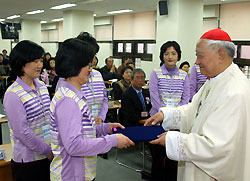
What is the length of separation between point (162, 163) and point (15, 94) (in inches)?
86.5

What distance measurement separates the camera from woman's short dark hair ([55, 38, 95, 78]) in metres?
1.62

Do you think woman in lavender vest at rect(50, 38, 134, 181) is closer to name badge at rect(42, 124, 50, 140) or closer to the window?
name badge at rect(42, 124, 50, 140)

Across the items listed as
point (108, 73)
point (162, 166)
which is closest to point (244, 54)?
point (108, 73)

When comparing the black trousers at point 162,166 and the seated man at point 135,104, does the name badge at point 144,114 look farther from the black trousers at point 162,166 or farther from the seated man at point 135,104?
the black trousers at point 162,166

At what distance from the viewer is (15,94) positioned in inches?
77.3

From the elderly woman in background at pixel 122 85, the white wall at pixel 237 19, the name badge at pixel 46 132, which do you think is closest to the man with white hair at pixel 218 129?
the name badge at pixel 46 132

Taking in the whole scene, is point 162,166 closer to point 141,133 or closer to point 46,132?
point 141,133

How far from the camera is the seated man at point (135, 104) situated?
4.24 meters

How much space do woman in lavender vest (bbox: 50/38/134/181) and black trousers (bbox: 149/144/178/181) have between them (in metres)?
1.85

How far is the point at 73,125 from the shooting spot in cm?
152

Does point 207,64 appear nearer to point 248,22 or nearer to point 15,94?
point 15,94

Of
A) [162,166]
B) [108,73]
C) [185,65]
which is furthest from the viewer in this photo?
[108,73]

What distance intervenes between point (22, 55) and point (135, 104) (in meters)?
2.48

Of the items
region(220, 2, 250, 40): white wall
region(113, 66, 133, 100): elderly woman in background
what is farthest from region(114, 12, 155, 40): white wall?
region(113, 66, 133, 100): elderly woman in background
